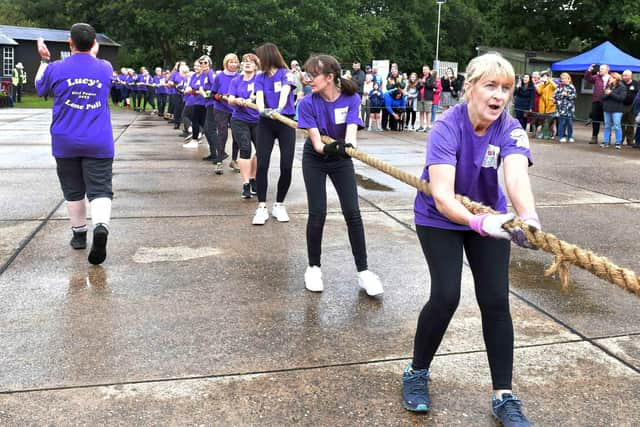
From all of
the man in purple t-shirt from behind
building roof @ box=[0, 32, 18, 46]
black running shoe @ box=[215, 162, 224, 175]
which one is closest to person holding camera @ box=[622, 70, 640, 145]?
black running shoe @ box=[215, 162, 224, 175]

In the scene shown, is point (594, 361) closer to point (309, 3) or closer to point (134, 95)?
point (134, 95)

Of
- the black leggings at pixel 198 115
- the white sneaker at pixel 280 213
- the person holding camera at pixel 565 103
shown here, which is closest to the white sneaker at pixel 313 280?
the white sneaker at pixel 280 213

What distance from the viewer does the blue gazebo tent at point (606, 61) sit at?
72.1 feet

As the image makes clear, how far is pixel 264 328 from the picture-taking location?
12.9 feet

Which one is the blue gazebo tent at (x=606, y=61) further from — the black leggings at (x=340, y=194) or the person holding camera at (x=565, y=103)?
the black leggings at (x=340, y=194)

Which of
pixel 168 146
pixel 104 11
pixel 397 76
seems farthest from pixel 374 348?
pixel 104 11

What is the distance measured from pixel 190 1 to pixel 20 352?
3864 cm

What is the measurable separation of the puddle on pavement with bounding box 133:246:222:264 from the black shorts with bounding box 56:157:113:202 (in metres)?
0.58

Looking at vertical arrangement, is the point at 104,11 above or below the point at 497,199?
above

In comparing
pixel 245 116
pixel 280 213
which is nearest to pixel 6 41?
pixel 245 116

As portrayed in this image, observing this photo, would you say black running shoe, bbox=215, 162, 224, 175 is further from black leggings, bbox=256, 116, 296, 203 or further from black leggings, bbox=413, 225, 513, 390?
black leggings, bbox=413, 225, 513, 390

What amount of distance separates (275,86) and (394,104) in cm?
1281

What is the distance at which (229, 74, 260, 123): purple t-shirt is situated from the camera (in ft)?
24.5

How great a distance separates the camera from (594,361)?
3527 millimetres
